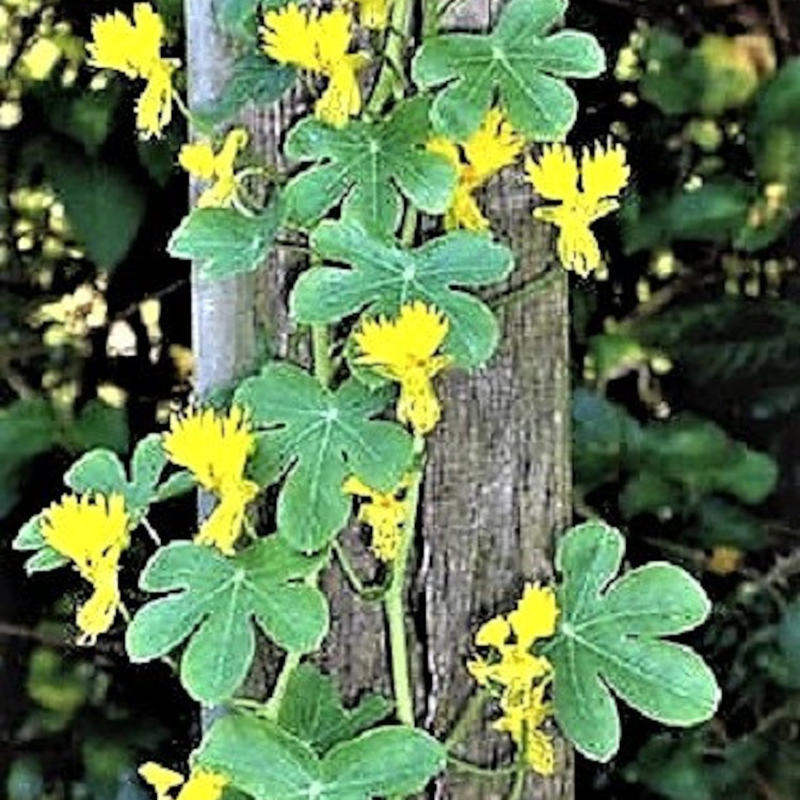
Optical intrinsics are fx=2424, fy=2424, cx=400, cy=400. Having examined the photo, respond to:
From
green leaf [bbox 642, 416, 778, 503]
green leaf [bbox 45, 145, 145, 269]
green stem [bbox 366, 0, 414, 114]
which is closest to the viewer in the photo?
green stem [bbox 366, 0, 414, 114]

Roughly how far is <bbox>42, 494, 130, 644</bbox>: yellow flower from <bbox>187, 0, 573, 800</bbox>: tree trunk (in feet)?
0.42

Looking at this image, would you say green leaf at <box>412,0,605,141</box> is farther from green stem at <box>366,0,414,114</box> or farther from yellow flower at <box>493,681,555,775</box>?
yellow flower at <box>493,681,555,775</box>

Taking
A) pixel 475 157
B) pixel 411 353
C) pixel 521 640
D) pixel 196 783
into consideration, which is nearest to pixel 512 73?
A: pixel 475 157

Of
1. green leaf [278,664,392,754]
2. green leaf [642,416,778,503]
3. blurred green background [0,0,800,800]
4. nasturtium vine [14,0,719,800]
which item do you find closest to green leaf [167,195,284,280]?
nasturtium vine [14,0,719,800]

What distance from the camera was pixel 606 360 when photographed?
206 cm

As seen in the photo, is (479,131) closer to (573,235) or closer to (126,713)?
(573,235)

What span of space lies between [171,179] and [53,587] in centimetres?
35

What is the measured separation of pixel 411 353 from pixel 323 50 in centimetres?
15

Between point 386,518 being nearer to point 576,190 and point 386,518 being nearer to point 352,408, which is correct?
point 352,408

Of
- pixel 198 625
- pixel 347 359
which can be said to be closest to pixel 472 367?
pixel 347 359

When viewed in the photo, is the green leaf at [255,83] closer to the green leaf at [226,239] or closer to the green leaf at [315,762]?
the green leaf at [226,239]

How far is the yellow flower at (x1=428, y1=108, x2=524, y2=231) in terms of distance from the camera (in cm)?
122

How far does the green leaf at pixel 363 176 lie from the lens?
3.92 feet

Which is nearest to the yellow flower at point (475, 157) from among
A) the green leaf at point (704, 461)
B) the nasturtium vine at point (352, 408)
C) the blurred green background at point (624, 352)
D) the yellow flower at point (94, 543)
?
the nasturtium vine at point (352, 408)
